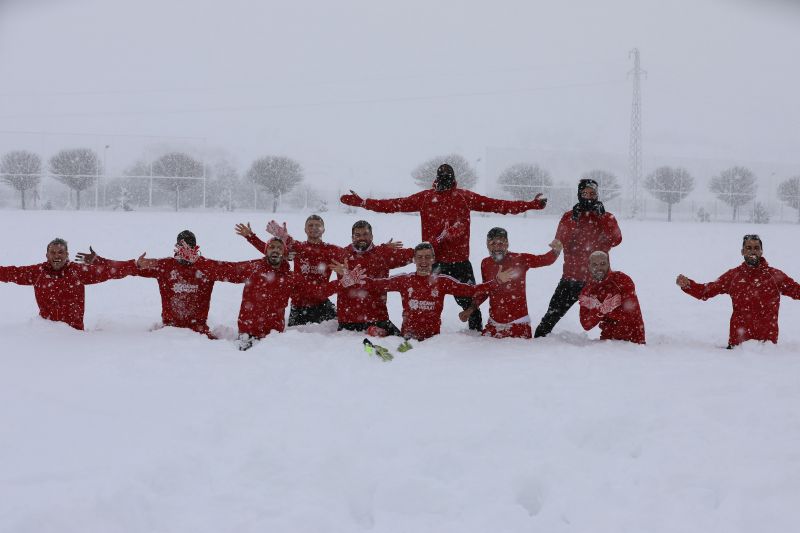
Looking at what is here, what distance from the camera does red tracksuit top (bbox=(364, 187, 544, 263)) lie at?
725 cm

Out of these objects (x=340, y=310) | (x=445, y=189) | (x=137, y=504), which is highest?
(x=445, y=189)

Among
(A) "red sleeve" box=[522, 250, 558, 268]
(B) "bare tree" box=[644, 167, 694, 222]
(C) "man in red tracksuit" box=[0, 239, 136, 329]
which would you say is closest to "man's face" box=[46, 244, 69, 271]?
(C) "man in red tracksuit" box=[0, 239, 136, 329]

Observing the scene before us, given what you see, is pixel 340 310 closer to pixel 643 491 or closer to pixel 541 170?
pixel 643 491

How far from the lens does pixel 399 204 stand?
7.57 m

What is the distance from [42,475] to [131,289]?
8512mm

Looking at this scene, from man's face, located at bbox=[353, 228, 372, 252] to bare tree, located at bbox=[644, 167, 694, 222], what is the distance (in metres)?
27.1

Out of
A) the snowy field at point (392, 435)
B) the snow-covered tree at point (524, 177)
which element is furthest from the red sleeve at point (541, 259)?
the snow-covered tree at point (524, 177)

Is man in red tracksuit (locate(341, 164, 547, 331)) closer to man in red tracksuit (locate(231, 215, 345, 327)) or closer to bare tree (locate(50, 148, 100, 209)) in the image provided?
man in red tracksuit (locate(231, 215, 345, 327))

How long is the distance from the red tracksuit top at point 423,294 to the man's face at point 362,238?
0.63 m

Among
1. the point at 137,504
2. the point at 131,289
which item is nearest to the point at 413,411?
the point at 137,504

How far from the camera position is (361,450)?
3.94m

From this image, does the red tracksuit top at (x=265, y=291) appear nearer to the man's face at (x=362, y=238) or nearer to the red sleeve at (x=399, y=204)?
the man's face at (x=362, y=238)

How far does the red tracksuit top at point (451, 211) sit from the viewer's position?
7.25 meters

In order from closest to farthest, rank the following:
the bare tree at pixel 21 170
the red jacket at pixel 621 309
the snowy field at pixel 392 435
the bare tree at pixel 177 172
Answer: the snowy field at pixel 392 435 → the red jacket at pixel 621 309 → the bare tree at pixel 21 170 → the bare tree at pixel 177 172
